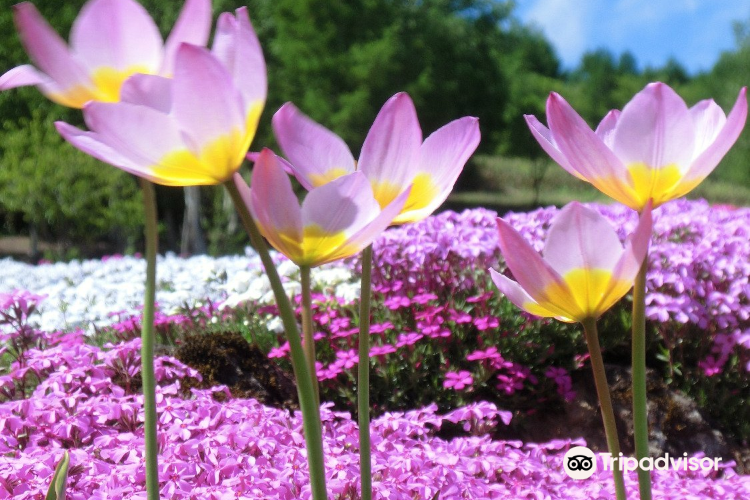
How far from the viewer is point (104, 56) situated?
0.79 meters

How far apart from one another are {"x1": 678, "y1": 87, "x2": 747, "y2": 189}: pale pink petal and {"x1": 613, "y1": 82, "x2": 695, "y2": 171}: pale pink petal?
2cm

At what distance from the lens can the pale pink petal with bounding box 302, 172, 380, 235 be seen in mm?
726

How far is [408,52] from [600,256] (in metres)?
22.7

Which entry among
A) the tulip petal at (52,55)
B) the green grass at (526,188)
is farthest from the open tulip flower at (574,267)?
the green grass at (526,188)

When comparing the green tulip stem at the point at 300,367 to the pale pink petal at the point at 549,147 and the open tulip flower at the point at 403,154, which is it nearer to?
the open tulip flower at the point at 403,154

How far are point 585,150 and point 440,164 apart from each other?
162mm

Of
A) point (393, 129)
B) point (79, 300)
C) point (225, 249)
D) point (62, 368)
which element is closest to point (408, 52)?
point (225, 249)

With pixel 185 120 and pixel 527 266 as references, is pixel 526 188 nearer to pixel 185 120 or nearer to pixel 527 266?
pixel 527 266

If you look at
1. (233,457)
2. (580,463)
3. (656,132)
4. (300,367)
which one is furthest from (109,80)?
(233,457)

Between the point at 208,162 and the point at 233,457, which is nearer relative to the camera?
the point at 208,162

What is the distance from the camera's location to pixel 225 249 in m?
14.1

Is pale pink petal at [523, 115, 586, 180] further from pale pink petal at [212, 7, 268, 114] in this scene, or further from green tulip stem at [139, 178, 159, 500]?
green tulip stem at [139, 178, 159, 500]

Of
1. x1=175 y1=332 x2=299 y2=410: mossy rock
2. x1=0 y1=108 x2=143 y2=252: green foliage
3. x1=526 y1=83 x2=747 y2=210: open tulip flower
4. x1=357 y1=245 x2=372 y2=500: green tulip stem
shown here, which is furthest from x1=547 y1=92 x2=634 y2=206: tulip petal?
x1=0 y1=108 x2=143 y2=252: green foliage

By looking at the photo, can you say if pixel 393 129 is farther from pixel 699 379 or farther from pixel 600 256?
pixel 699 379
